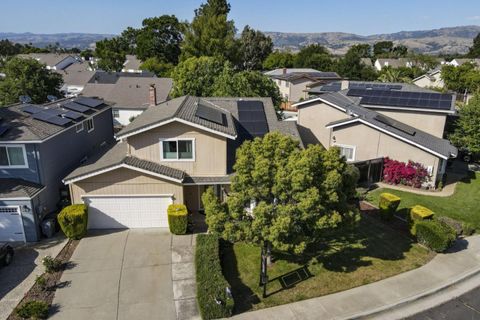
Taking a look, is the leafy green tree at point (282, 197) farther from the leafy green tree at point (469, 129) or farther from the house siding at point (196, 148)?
the leafy green tree at point (469, 129)

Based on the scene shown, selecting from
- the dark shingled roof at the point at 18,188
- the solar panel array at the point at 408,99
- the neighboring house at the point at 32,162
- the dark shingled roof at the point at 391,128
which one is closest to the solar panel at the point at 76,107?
the neighboring house at the point at 32,162

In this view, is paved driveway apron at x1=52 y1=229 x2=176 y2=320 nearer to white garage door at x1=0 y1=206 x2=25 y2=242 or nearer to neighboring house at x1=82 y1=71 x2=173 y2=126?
white garage door at x1=0 y1=206 x2=25 y2=242

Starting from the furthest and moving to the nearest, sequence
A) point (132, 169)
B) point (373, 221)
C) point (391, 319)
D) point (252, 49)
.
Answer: point (252, 49), point (373, 221), point (132, 169), point (391, 319)

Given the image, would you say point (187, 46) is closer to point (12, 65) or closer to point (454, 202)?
point (12, 65)

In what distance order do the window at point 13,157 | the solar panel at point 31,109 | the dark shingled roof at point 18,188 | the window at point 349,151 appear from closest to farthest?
the dark shingled roof at point 18,188, the window at point 13,157, the solar panel at point 31,109, the window at point 349,151

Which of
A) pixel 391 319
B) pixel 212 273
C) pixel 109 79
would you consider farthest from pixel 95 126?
pixel 109 79

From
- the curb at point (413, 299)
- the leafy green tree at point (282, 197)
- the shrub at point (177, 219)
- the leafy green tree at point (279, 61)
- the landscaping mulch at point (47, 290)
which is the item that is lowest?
the curb at point (413, 299)
